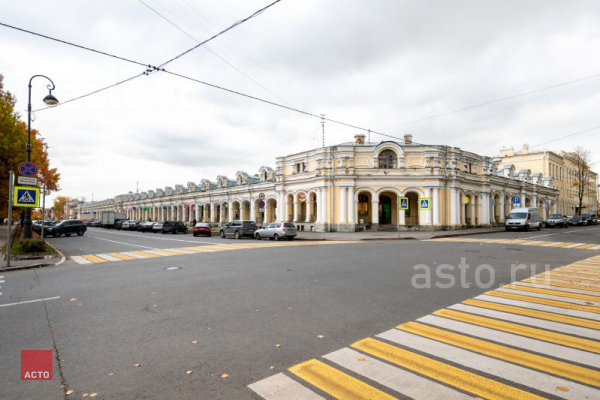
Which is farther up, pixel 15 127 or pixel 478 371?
pixel 15 127

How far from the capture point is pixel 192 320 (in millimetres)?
5305

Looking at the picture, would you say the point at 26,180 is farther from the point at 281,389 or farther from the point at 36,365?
the point at 281,389

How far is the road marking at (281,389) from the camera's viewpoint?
309cm

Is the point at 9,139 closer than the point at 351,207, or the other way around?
the point at 9,139

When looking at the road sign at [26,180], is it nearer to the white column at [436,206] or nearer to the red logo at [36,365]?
the red logo at [36,365]

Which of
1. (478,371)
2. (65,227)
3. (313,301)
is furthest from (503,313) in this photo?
(65,227)

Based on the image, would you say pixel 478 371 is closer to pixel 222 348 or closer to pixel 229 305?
pixel 222 348

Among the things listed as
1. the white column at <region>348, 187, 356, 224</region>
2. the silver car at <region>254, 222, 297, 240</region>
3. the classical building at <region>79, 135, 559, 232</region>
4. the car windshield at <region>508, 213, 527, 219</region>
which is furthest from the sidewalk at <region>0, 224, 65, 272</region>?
the car windshield at <region>508, 213, 527, 219</region>

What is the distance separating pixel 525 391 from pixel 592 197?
341 ft

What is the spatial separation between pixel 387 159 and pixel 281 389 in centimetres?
3277

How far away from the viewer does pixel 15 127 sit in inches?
950

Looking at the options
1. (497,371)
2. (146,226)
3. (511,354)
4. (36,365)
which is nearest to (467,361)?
(497,371)

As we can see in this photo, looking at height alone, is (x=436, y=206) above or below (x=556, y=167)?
below

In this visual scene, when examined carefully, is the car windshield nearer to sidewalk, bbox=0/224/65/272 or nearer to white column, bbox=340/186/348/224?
white column, bbox=340/186/348/224
